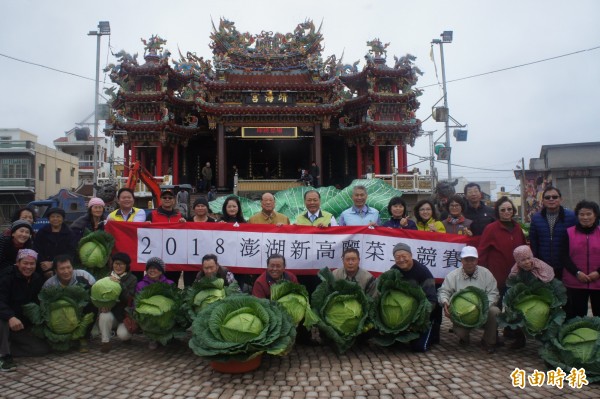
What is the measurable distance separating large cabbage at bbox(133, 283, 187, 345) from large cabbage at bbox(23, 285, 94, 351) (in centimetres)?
68

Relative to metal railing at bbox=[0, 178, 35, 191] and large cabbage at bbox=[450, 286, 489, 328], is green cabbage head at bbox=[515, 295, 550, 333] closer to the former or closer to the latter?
large cabbage at bbox=[450, 286, 489, 328]

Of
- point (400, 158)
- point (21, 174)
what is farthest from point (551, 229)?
point (21, 174)

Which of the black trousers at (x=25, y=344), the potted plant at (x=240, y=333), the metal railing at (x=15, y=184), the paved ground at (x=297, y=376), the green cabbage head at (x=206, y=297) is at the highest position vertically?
the metal railing at (x=15, y=184)

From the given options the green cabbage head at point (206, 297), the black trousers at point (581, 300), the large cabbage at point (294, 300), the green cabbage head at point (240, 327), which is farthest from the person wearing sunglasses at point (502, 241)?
the green cabbage head at point (206, 297)

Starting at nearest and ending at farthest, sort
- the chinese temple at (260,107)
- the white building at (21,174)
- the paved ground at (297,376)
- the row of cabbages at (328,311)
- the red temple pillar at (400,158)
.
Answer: the paved ground at (297,376) < the row of cabbages at (328,311) < the chinese temple at (260,107) < the red temple pillar at (400,158) < the white building at (21,174)

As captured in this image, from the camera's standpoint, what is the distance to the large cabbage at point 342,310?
4473 millimetres

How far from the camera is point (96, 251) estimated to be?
5371 mm

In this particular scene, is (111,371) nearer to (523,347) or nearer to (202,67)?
(523,347)

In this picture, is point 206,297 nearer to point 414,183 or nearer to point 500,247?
point 500,247

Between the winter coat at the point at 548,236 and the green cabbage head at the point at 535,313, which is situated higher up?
the winter coat at the point at 548,236

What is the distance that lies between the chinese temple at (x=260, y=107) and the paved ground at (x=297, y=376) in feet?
57.4

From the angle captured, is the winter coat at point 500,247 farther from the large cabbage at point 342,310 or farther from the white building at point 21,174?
the white building at point 21,174

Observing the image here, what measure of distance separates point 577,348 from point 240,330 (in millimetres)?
3261

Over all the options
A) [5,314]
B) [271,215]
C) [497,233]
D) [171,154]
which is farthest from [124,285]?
[171,154]
